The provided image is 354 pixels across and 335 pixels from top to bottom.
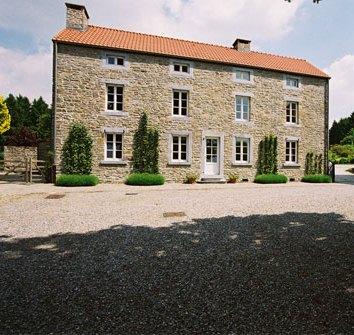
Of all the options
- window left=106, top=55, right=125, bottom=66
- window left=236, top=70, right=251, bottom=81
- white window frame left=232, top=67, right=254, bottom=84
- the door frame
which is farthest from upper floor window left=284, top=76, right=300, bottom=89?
window left=106, top=55, right=125, bottom=66

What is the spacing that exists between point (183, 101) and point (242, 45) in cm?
801

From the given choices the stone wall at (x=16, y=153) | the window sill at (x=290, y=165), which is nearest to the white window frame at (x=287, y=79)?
the window sill at (x=290, y=165)

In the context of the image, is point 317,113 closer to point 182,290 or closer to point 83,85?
point 83,85

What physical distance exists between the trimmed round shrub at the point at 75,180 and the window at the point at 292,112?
14.6 m

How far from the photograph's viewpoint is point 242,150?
1828 centimetres

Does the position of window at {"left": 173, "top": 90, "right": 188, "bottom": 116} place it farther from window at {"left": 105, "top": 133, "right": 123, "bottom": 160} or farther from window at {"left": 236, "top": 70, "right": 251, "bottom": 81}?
window at {"left": 236, "top": 70, "right": 251, "bottom": 81}

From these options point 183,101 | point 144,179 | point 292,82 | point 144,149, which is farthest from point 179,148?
point 292,82

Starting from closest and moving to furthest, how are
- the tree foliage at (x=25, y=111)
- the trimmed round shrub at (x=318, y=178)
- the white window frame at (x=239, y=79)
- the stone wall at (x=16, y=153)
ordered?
the trimmed round shrub at (x=318, y=178)
the white window frame at (x=239, y=79)
the stone wall at (x=16, y=153)
the tree foliage at (x=25, y=111)

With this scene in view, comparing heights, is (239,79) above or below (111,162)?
above

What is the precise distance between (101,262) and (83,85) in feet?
44.6

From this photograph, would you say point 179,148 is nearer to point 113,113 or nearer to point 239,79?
point 113,113

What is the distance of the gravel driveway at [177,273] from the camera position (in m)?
2.70

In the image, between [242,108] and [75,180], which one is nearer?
[75,180]

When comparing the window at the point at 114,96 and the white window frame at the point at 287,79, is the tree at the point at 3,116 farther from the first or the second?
the white window frame at the point at 287,79
